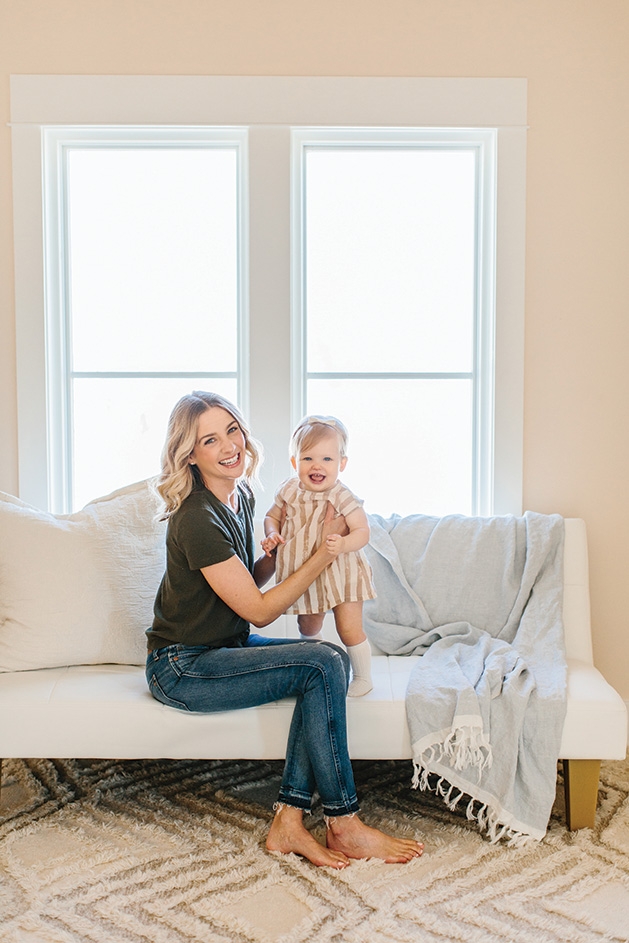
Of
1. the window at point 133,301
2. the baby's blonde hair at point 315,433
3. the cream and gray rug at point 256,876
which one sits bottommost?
the cream and gray rug at point 256,876

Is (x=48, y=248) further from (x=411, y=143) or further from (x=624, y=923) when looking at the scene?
(x=624, y=923)

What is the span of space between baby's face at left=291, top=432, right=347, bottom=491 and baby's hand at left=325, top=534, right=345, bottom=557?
0.18m

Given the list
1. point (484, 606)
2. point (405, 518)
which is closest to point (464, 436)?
point (405, 518)

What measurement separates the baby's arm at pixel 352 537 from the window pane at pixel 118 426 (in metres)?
0.79

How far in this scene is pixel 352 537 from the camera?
2.12 metres

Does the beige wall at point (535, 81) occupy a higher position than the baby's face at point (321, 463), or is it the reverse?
the beige wall at point (535, 81)

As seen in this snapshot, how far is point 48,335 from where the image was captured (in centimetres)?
269

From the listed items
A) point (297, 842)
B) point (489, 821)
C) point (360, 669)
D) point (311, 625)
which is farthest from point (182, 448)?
point (489, 821)

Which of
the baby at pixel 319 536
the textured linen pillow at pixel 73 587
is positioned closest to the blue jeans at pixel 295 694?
the baby at pixel 319 536

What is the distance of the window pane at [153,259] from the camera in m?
2.71

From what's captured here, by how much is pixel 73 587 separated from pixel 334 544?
74 cm

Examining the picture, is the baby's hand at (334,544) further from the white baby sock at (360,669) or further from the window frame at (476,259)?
the window frame at (476,259)

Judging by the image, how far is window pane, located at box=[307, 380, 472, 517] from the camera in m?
2.76

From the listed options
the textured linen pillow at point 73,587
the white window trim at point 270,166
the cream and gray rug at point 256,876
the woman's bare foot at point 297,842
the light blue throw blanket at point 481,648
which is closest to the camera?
the cream and gray rug at point 256,876
